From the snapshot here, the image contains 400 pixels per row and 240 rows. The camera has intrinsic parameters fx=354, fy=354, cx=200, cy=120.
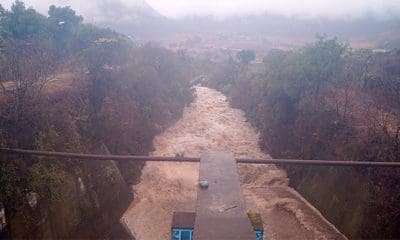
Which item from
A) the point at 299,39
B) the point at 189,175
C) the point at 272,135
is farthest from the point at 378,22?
the point at 189,175

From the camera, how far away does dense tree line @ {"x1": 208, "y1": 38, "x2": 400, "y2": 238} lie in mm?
13008

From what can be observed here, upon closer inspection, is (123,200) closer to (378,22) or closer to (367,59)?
(367,59)

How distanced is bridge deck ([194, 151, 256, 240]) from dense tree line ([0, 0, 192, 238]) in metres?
8.20

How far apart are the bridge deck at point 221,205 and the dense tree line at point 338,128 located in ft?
32.9

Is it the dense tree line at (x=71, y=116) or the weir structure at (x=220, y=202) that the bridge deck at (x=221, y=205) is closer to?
the weir structure at (x=220, y=202)

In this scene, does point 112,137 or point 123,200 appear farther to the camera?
point 112,137

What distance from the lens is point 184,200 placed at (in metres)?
16.6

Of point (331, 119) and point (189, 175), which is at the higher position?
point (331, 119)

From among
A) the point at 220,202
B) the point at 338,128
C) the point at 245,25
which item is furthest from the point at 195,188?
the point at 245,25

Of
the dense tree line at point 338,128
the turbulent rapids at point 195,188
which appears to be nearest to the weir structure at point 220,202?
the dense tree line at point 338,128

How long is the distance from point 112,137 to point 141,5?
9007 centimetres

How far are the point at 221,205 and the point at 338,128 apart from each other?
14.8 metres

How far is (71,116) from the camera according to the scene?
637 inches

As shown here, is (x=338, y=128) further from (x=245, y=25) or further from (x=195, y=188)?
(x=245, y=25)
